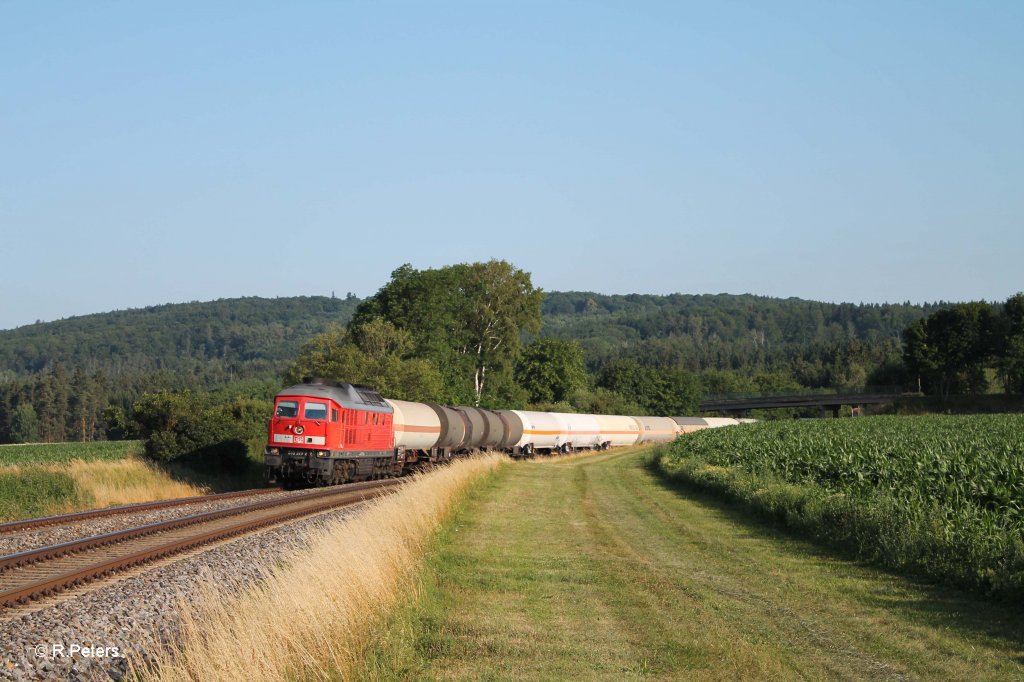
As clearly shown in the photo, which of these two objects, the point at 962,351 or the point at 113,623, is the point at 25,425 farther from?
Result: the point at 113,623

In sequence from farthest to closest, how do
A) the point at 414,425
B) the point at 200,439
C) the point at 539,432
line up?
the point at 539,432, the point at 200,439, the point at 414,425

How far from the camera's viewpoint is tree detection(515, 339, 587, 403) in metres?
132

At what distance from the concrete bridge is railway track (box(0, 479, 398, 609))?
119 metres

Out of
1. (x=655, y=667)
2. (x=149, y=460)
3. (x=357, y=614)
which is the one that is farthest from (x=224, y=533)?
(x=149, y=460)

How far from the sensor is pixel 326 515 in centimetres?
2384

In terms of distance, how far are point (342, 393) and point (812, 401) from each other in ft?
378

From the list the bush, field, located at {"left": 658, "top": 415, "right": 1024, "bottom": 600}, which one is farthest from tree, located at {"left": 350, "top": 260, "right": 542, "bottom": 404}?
field, located at {"left": 658, "top": 415, "right": 1024, "bottom": 600}

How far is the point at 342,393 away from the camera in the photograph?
35.1m

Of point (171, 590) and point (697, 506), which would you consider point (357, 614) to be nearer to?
point (171, 590)

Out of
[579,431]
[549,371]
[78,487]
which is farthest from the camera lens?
[549,371]

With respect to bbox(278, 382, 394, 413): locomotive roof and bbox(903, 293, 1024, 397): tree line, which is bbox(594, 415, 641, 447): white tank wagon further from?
bbox(903, 293, 1024, 397): tree line

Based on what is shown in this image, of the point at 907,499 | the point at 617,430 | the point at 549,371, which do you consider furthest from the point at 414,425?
the point at 549,371

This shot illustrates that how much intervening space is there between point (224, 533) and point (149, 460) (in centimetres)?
2576

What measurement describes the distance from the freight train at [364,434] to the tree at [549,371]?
68.3 m
